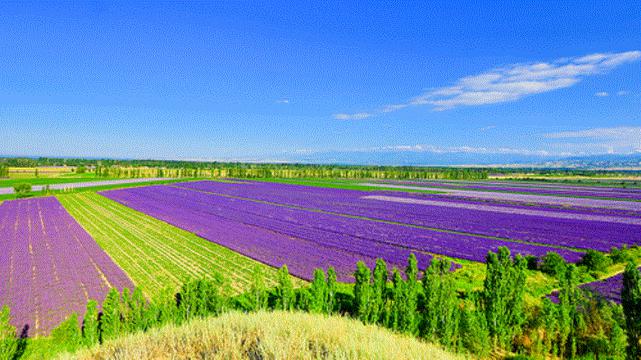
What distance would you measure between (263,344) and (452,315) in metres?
12.8

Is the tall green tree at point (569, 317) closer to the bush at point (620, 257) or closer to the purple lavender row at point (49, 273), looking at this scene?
the bush at point (620, 257)

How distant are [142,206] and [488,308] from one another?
215 feet

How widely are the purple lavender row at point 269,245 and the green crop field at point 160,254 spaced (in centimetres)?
148

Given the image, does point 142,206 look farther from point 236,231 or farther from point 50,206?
point 236,231

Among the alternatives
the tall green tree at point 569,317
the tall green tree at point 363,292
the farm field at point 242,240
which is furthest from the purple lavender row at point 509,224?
the tall green tree at point 363,292

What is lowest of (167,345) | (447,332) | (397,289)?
(447,332)

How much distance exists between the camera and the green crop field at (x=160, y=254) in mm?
26328

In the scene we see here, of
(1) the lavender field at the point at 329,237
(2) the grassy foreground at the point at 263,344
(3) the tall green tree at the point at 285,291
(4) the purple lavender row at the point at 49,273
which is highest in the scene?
(2) the grassy foreground at the point at 263,344

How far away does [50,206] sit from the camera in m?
65.3

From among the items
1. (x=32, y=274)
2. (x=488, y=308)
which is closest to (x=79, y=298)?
(x=32, y=274)

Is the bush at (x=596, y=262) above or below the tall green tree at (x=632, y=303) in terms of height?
below

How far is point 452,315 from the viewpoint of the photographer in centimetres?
1546

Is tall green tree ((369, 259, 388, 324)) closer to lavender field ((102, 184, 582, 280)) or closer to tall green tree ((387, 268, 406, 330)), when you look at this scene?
tall green tree ((387, 268, 406, 330))

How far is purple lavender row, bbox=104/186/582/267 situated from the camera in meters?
33.1
